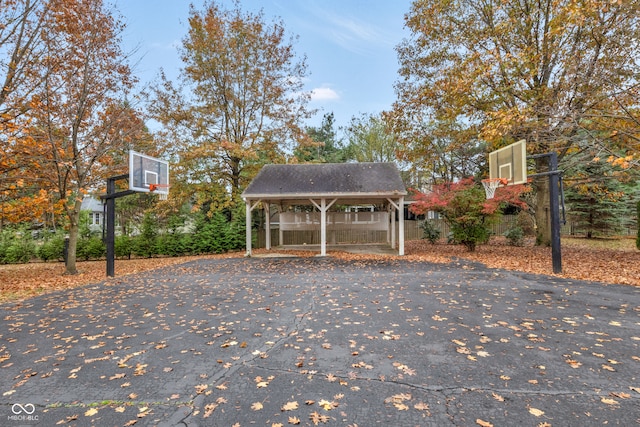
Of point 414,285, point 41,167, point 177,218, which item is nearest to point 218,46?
point 177,218

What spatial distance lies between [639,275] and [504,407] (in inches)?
330

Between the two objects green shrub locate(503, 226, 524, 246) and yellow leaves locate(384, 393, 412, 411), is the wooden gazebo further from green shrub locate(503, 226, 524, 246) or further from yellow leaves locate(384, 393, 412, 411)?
yellow leaves locate(384, 393, 412, 411)

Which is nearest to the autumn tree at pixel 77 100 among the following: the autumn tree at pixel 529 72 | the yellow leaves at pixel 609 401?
the autumn tree at pixel 529 72

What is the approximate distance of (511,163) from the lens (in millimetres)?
9508

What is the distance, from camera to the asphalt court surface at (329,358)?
248cm

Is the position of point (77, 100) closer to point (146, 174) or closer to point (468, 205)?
point (146, 174)

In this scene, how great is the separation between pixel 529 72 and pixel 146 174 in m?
13.2

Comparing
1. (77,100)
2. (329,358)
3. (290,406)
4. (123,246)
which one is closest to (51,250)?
(123,246)

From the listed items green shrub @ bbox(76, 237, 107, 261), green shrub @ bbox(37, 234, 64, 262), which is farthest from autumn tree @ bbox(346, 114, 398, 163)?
green shrub @ bbox(37, 234, 64, 262)

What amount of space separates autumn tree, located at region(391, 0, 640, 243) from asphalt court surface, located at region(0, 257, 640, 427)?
5921 mm

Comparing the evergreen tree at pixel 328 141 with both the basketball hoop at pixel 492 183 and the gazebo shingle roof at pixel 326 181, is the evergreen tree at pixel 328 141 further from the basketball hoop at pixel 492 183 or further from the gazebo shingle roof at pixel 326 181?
the basketball hoop at pixel 492 183

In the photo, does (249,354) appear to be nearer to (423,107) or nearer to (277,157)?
(423,107)

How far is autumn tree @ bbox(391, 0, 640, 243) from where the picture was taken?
30.6ft

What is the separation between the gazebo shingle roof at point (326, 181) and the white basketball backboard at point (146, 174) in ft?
10.5
